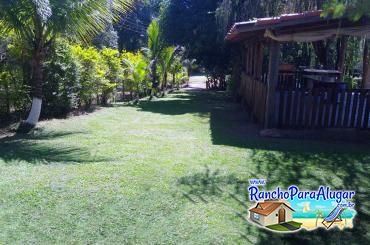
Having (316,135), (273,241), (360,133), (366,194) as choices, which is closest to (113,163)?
(273,241)

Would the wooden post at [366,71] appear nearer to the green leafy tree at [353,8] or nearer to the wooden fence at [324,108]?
the wooden fence at [324,108]

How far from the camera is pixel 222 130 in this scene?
369 inches

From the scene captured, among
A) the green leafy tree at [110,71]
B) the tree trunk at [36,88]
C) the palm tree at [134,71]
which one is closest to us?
the tree trunk at [36,88]

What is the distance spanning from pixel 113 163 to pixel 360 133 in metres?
5.82

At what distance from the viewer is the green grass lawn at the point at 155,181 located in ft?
12.1

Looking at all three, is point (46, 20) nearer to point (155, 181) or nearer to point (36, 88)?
point (36, 88)

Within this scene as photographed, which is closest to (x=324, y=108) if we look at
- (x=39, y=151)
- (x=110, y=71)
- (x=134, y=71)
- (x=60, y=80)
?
(x=39, y=151)

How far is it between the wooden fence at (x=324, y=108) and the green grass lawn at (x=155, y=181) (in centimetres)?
82

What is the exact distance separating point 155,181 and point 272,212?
201cm

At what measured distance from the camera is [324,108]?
8547mm

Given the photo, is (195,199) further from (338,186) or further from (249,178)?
(338,186)

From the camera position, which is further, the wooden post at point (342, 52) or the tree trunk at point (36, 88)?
the wooden post at point (342, 52)

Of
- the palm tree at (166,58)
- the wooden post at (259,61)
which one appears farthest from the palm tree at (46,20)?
the palm tree at (166,58)

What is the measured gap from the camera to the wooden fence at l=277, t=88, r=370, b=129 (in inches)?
334
